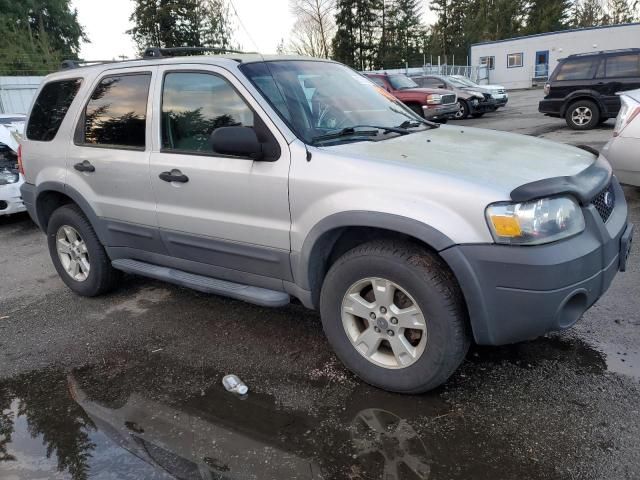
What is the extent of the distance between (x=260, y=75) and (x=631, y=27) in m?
38.5

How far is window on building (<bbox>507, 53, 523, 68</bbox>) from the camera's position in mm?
40094

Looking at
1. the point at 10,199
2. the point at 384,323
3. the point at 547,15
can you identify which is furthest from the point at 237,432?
the point at 547,15

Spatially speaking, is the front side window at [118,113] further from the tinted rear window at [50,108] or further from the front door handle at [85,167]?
the tinted rear window at [50,108]

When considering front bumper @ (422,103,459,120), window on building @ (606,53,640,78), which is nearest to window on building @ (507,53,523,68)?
front bumper @ (422,103,459,120)

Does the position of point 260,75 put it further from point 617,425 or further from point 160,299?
point 617,425

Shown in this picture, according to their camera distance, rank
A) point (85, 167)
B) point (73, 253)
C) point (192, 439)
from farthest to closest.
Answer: point (73, 253) → point (85, 167) → point (192, 439)

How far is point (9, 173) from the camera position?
7648 millimetres

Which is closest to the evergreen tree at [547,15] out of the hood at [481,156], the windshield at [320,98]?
the windshield at [320,98]

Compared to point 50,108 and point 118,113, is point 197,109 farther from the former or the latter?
point 50,108

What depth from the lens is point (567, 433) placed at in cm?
258

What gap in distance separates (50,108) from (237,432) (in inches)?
133

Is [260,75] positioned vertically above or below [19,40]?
below

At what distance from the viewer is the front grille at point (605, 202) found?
287 centimetres

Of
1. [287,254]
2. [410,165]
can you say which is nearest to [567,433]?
[410,165]
